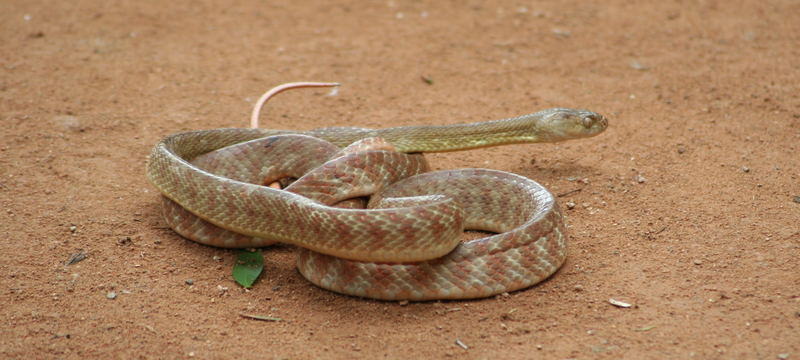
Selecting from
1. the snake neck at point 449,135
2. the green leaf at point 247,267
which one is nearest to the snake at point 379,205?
the snake neck at point 449,135

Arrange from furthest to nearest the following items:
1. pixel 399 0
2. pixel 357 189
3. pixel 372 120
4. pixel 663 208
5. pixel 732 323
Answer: pixel 399 0 → pixel 372 120 → pixel 663 208 → pixel 357 189 → pixel 732 323

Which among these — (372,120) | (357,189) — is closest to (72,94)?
(372,120)

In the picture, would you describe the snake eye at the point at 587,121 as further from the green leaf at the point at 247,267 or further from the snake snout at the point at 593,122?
the green leaf at the point at 247,267

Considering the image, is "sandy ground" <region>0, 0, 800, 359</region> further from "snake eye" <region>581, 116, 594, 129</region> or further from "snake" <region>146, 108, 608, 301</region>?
"snake eye" <region>581, 116, 594, 129</region>

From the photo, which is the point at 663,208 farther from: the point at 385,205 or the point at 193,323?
the point at 193,323

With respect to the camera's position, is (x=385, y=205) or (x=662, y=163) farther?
(x=662, y=163)

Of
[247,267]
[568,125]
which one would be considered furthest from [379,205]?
[568,125]

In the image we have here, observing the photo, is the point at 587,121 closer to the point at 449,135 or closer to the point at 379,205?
the point at 449,135
